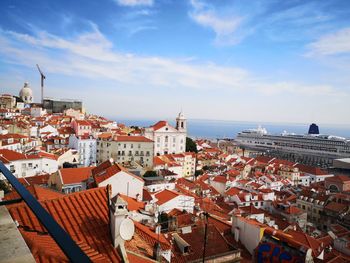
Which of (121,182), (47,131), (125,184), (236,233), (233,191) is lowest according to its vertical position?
(233,191)

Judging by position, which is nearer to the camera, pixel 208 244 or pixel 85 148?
pixel 208 244

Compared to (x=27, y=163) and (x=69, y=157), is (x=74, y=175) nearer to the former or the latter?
(x=27, y=163)

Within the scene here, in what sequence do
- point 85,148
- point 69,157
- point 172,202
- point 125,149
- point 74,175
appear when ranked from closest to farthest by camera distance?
1. point 172,202
2. point 74,175
3. point 69,157
4. point 85,148
5. point 125,149

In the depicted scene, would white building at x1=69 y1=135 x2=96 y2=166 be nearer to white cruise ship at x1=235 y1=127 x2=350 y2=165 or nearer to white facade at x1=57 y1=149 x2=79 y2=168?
white facade at x1=57 y1=149 x2=79 y2=168

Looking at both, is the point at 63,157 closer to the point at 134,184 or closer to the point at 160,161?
the point at 160,161

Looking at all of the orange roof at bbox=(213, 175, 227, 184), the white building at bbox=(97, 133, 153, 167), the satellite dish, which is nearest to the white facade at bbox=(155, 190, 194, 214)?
the satellite dish

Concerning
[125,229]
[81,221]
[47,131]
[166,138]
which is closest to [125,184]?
[81,221]
